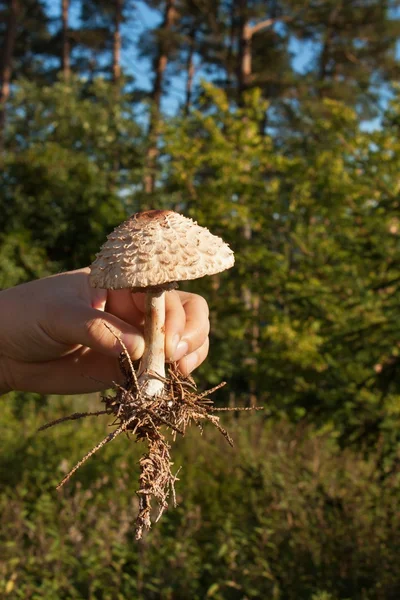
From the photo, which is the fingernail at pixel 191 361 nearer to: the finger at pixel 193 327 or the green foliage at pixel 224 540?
the finger at pixel 193 327

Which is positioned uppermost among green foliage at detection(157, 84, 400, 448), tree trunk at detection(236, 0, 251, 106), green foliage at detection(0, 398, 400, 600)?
tree trunk at detection(236, 0, 251, 106)

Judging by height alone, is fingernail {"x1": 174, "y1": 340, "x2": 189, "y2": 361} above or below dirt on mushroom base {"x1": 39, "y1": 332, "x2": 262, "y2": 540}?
above

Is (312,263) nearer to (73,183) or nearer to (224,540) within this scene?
(224,540)

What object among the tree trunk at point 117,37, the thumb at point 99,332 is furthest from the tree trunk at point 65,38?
the thumb at point 99,332

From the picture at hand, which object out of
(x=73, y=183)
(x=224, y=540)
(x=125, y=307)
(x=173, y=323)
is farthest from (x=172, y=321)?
(x=73, y=183)

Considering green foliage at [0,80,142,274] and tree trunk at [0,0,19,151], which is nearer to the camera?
green foliage at [0,80,142,274]

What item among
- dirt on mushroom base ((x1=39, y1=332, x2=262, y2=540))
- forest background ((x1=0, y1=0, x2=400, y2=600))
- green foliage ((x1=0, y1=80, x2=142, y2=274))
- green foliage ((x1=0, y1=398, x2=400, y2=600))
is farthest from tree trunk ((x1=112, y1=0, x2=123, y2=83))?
dirt on mushroom base ((x1=39, y1=332, x2=262, y2=540))

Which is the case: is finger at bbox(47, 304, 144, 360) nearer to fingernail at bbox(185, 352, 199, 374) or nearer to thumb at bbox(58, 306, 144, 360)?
thumb at bbox(58, 306, 144, 360)
